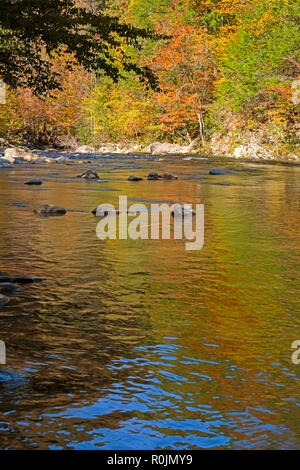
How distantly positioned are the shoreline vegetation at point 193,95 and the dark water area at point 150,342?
46.5 feet

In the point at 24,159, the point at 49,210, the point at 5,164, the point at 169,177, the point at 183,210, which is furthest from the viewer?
the point at 24,159

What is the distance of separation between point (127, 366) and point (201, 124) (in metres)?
38.0

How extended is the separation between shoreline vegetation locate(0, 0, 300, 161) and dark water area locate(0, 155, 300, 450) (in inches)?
558

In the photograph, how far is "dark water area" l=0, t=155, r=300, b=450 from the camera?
10.7ft

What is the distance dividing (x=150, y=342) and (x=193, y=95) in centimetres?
3697

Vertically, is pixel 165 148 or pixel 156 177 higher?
pixel 165 148

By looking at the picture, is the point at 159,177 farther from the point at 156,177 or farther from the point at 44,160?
the point at 44,160

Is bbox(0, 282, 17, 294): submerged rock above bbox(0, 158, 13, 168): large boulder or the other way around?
the other way around

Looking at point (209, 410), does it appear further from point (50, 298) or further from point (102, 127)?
point (102, 127)

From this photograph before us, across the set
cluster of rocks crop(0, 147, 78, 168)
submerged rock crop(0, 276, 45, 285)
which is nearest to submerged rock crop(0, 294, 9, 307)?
submerged rock crop(0, 276, 45, 285)

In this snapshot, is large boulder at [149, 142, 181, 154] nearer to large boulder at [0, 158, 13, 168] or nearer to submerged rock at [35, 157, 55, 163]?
submerged rock at [35, 157, 55, 163]

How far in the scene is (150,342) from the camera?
15.1 ft

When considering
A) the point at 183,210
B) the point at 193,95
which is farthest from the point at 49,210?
the point at 193,95

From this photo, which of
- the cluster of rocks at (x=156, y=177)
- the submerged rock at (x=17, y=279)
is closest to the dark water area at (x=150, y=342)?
the submerged rock at (x=17, y=279)
